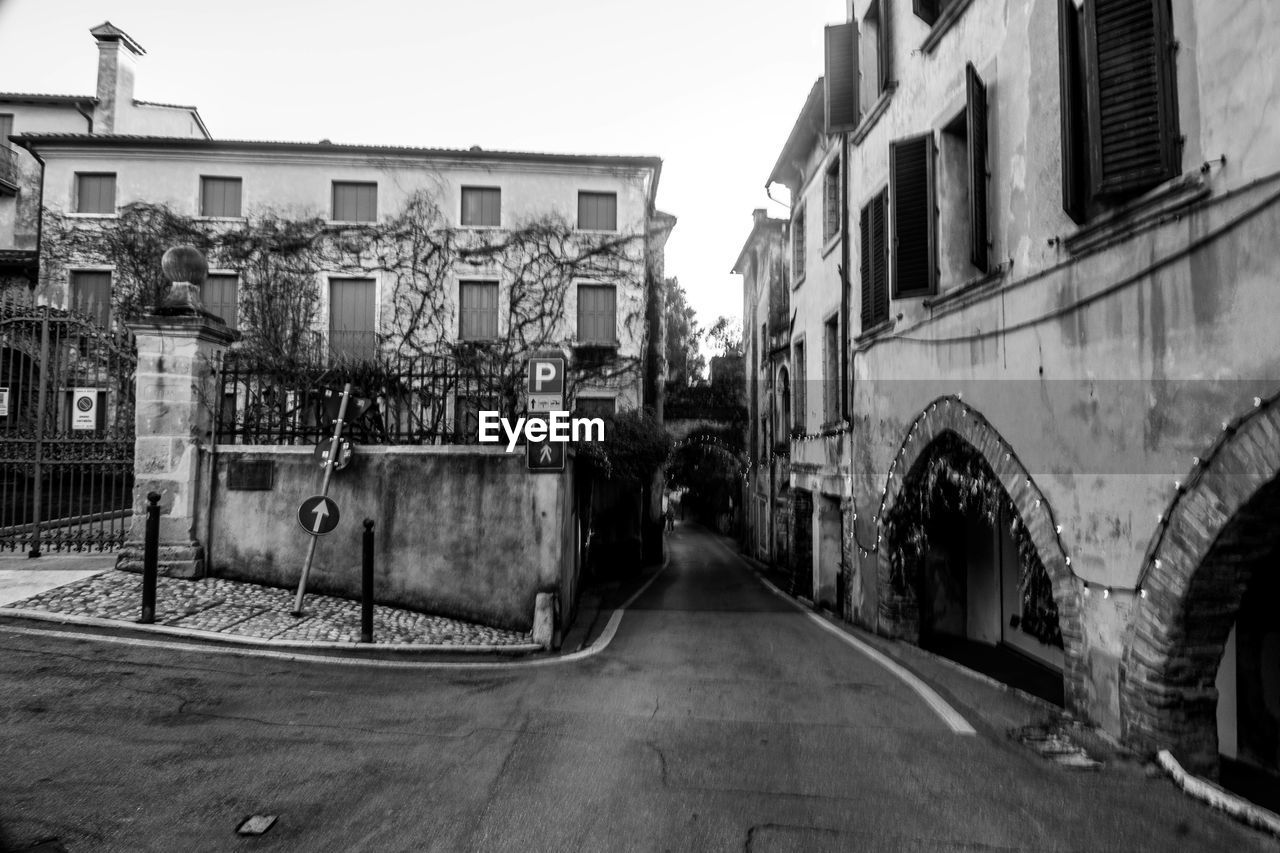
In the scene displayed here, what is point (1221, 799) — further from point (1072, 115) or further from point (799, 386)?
point (799, 386)

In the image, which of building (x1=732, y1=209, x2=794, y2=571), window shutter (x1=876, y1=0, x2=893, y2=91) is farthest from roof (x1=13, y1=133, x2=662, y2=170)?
window shutter (x1=876, y1=0, x2=893, y2=91)

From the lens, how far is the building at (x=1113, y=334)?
15.9ft

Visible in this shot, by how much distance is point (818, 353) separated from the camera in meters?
16.6

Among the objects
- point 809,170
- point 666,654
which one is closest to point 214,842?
point 666,654

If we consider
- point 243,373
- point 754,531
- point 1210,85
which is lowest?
point 754,531

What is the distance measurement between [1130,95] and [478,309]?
61.2 feet

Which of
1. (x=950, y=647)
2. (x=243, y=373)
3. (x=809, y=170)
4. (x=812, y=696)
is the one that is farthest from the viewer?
(x=809, y=170)

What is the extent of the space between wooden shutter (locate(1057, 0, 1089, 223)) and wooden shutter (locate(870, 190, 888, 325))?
489 centimetres

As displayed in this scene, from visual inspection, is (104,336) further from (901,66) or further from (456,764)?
(901,66)

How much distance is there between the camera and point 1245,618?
6230 millimetres

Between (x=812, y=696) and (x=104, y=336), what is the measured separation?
995 cm

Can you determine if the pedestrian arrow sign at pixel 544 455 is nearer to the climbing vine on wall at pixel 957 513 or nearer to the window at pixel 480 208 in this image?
the climbing vine on wall at pixel 957 513

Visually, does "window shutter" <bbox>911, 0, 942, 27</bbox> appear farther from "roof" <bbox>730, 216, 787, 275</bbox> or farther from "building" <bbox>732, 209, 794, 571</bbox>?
"roof" <bbox>730, 216, 787, 275</bbox>

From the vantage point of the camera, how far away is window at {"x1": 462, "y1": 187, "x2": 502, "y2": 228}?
2264 centimetres
